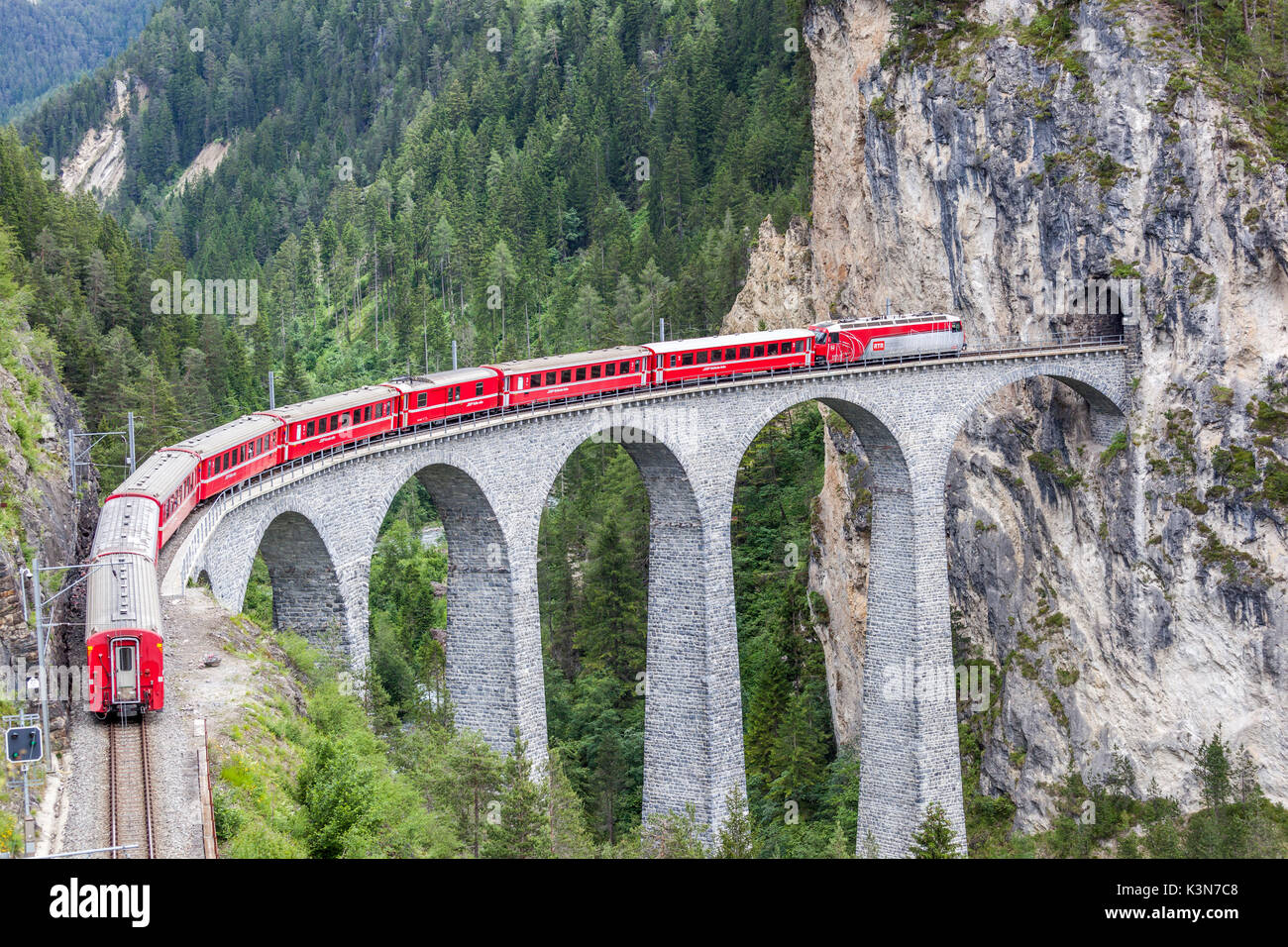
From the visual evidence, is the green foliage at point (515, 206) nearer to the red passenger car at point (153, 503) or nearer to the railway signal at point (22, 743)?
the red passenger car at point (153, 503)

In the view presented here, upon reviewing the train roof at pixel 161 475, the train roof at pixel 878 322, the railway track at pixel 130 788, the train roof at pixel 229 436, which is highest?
the train roof at pixel 878 322

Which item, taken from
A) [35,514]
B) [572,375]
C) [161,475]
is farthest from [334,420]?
[572,375]

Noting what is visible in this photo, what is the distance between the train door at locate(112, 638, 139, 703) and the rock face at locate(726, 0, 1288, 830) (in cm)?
4586

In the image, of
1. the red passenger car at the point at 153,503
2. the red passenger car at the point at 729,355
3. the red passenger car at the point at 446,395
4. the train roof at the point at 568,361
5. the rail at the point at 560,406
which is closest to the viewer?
the red passenger car at the point at 153,503

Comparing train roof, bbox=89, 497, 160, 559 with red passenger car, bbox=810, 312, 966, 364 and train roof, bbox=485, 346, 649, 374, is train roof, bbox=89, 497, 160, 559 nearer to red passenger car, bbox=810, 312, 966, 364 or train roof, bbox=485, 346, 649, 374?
train roof, bbox=485, 346, 649, 374

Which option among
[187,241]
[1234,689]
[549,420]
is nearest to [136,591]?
[549,420]

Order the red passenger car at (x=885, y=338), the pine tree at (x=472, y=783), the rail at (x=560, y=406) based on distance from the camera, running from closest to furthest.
Answer: the rail at (x=560, y=406) < the pine tree at (x=472, y=783) < the red passenger car at (x=885, y=338)

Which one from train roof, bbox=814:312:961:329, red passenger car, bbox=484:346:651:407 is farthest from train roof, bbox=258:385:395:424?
train roof, bbox=814:312:961:329

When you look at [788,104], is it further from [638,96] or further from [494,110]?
[494,110]

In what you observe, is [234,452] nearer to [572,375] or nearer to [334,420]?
[334,420]

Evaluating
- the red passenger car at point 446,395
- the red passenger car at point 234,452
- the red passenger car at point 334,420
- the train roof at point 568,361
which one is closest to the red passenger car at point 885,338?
the train roof at point 568,361

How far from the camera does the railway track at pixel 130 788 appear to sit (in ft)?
81.8

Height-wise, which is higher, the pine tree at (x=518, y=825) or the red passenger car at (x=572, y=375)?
the red passenger car at (x=572, y=375)

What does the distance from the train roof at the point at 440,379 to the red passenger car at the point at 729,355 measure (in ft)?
24.3
